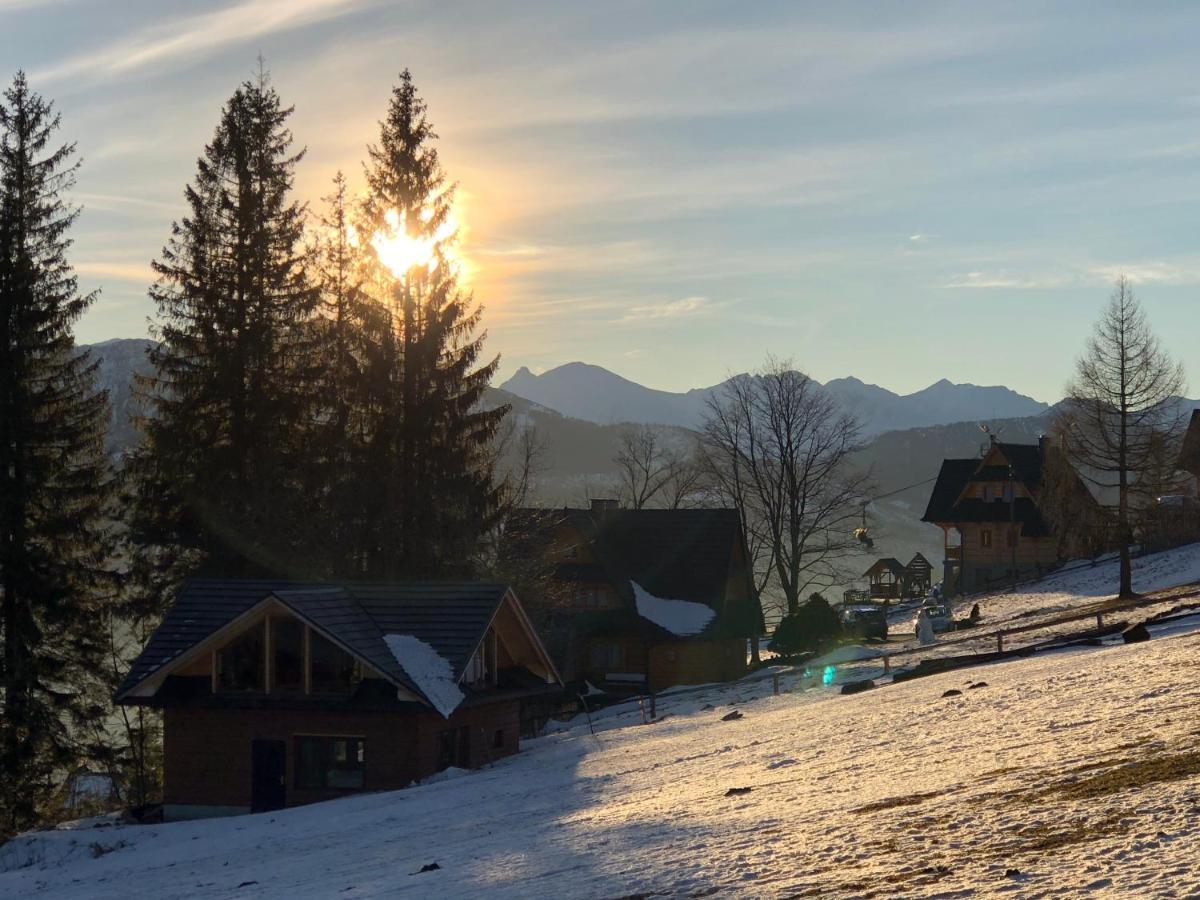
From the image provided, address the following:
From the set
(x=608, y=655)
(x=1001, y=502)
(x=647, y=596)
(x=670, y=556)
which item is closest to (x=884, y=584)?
(x=1001, y=502)

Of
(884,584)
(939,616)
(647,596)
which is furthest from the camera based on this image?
(884,584)

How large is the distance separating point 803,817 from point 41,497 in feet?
93.9

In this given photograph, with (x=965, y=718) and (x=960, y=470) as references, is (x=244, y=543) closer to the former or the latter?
(x=965, y=718)

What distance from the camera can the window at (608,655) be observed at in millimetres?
51562

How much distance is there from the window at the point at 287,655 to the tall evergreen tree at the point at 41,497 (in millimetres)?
9344

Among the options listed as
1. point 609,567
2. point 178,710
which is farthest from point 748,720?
point 609,567

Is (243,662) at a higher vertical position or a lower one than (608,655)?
higher

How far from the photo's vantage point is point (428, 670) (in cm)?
2962

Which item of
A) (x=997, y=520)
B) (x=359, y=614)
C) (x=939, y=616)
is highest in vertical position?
(x=997, y=520)

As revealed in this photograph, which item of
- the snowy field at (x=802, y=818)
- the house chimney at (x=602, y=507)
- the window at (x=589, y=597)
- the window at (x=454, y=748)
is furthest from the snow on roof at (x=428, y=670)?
the house chimney at (x=602, y=507)

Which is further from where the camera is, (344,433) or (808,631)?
(808,631)

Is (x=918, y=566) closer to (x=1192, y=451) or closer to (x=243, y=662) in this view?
(x=1192, y=451)

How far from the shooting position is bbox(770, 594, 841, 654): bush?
51250mm

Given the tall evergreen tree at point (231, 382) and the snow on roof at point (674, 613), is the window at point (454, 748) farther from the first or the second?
the snow on roof at point (674, 613)
